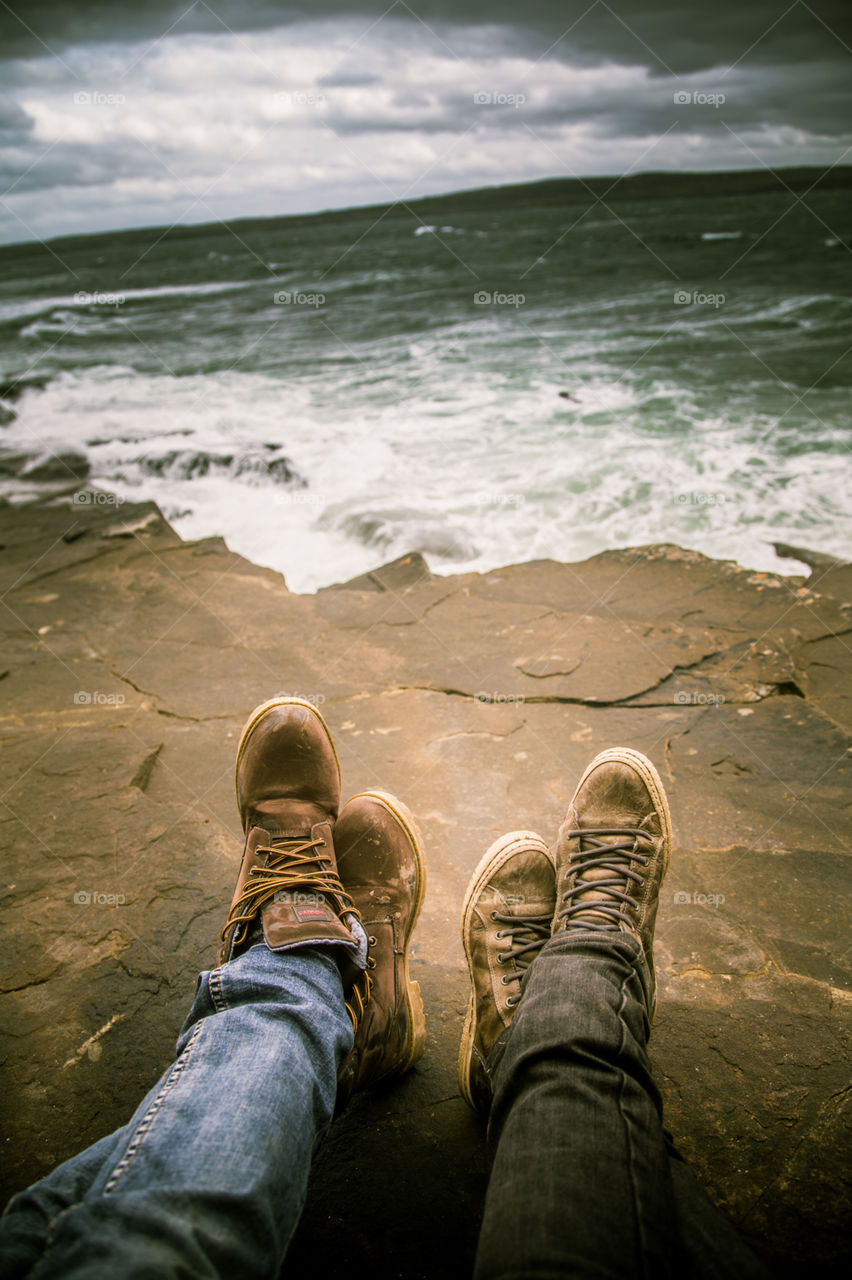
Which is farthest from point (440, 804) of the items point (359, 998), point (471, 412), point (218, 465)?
point (471, 412)

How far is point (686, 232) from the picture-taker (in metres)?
26.3

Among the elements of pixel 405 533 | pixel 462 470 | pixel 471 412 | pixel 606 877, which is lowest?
pixel 606 877

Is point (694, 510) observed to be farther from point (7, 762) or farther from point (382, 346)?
point (382, 346)

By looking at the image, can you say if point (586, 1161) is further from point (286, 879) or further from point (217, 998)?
point (286, 879)

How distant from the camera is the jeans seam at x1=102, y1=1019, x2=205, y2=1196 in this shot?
2.82ft

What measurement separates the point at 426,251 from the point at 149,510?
27163mm

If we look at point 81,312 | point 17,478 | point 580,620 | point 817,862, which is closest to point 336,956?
point 817,862

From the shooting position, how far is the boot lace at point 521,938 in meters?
1.45

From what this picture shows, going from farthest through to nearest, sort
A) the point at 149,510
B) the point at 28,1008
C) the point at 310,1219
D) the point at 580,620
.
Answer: the point at 149,510 < the point at 580,620 < the point at 28,1008 < the point at 310,1219

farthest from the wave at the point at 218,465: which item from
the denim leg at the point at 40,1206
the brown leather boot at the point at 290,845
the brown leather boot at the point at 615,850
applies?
the denim leg at the point at 40,1206

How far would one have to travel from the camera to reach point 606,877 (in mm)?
1558

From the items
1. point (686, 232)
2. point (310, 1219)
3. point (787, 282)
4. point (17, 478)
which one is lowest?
point (310, 1219)

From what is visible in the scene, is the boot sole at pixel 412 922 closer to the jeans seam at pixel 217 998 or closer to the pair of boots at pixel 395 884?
the pair of boots at pixel 395 884

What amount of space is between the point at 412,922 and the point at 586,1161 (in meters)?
0.71
